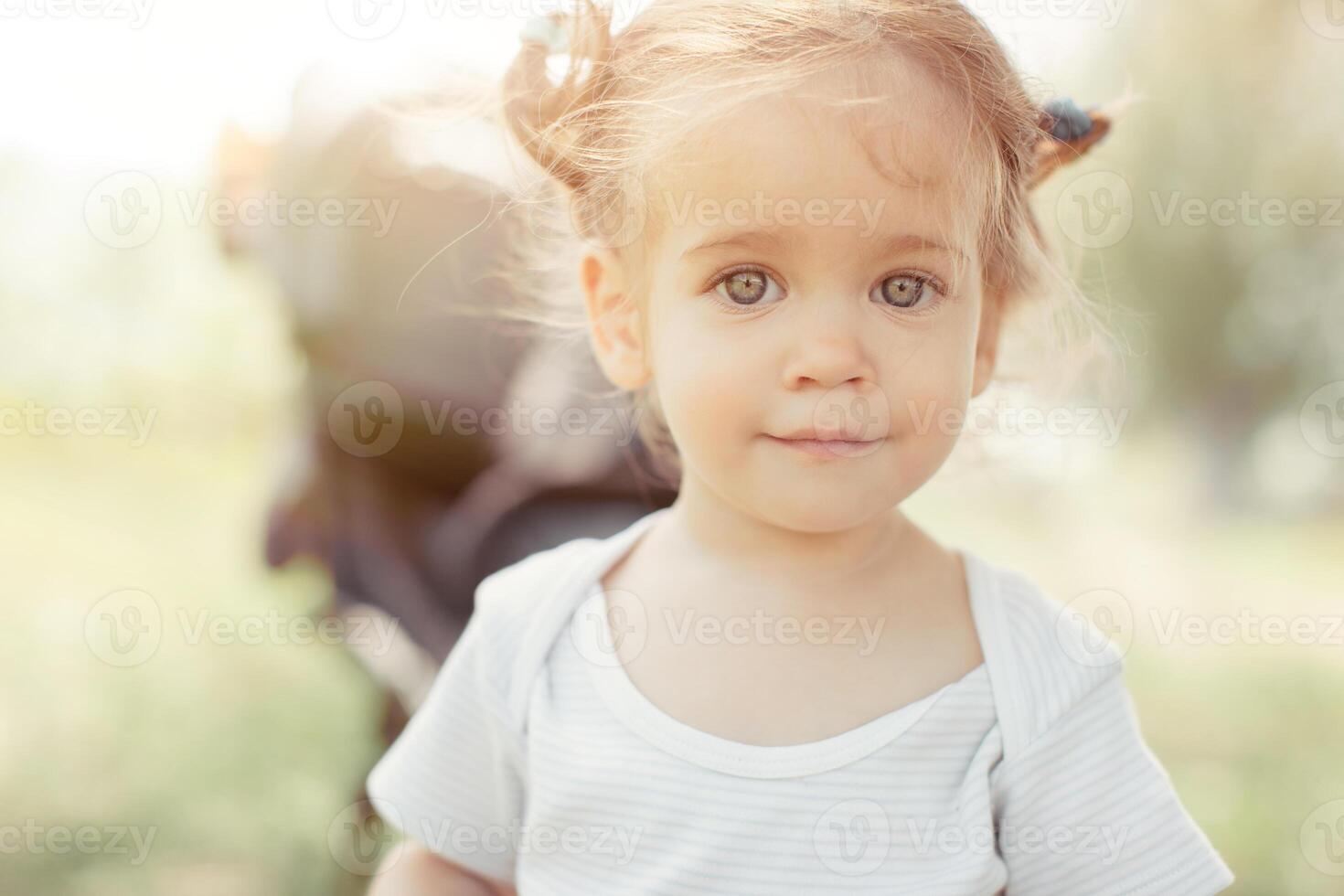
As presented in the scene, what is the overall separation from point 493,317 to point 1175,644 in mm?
2103

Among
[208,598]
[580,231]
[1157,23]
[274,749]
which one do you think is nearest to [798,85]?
[580,231]

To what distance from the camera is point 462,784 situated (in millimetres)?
1078

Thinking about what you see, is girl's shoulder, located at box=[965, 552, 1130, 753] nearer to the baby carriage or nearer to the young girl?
the young girl

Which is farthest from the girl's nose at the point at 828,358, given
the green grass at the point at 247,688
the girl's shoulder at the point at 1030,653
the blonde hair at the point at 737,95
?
the green grass at the point at 247,688

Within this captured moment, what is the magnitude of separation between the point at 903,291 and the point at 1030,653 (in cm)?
32

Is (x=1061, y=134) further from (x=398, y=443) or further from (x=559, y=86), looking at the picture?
(x=398, y=443)

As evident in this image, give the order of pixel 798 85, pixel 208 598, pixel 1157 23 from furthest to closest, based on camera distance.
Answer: pixel 1157 23 → pixel 208 598 → pixel 798 85

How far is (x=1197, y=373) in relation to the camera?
140 inches

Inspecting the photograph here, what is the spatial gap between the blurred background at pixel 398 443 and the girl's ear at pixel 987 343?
202 mm

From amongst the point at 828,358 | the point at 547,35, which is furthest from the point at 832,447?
the point at 547,35

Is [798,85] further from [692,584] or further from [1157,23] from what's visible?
[1157,23]

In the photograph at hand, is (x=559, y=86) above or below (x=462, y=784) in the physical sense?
above

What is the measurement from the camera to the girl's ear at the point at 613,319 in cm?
104

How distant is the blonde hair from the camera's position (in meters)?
0.89
